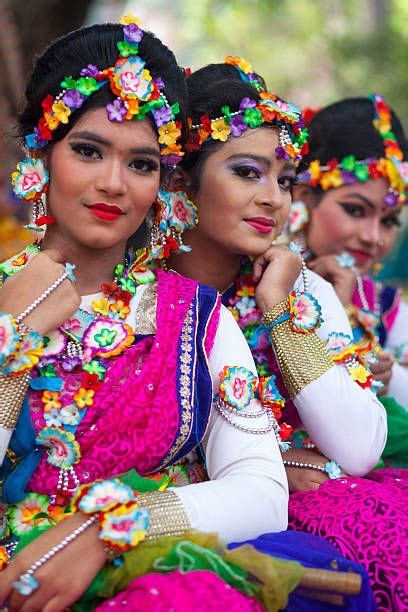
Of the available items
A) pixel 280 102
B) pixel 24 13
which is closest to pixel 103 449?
pixel 280 102

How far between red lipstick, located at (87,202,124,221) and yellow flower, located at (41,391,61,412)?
54 centimetres

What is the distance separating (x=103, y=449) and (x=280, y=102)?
1547mm

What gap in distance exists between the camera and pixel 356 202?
4168mm

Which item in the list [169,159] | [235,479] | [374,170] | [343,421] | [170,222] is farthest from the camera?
[374,170]

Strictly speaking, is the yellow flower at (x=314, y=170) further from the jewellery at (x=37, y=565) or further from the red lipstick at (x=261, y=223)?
the jewellery at (x=37, y=565)

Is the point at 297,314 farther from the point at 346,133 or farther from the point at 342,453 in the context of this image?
the point at 346,133

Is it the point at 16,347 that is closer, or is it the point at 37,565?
the point at 37,565

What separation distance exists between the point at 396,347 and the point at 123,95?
238 centimetres

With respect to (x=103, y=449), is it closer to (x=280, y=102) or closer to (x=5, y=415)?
(x=5, y=415)

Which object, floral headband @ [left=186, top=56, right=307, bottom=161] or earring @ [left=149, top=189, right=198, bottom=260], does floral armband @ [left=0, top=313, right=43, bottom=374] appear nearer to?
earring @ [left=149, top=189, right=198, bottom=260]

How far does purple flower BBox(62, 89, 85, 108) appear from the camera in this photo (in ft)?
8.39

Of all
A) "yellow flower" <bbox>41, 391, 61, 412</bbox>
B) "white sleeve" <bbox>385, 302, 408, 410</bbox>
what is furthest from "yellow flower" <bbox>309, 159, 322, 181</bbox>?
"yellow flower" <bbox>41, 391, 61, 412</bbox>

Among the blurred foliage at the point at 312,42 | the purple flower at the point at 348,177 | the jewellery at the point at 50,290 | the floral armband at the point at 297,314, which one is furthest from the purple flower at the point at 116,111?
the blurred foliage at the point at 312,42

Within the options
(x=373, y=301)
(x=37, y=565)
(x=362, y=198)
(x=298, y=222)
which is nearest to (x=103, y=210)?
(x=37, y=565)
